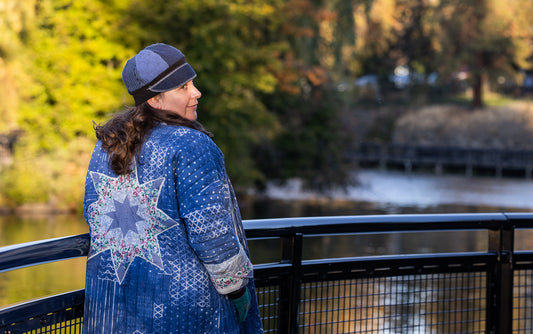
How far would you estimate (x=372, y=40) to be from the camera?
53781 millimetres

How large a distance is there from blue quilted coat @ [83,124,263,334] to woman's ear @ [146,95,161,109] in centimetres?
10

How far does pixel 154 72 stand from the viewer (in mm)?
2545

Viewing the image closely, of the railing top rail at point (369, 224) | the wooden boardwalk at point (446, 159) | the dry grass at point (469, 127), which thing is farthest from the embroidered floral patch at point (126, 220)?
the dry grass at point (469, 127)

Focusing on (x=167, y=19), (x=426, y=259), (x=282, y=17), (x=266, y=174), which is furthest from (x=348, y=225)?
(x=266, y=174)

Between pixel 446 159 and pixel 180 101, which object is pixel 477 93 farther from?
pixel 180 101

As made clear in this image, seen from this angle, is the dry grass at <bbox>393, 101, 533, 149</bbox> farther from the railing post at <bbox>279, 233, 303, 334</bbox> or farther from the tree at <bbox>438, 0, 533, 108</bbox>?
the railing post at <bbox>279, 233, 303, 334</bbox>

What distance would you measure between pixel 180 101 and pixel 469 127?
4746cm

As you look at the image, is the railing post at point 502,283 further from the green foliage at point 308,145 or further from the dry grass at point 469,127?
the dry grass at point 469,127

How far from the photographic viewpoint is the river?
14.1 metres

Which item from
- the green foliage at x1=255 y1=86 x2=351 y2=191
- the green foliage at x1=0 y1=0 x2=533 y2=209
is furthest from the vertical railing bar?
the green foliage at x1=255 y1=86 x2=351 y2=191

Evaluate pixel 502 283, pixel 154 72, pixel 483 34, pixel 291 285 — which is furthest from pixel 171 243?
pixel 483 34

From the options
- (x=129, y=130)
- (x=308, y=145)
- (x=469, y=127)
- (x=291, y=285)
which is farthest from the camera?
(x=469, y=127)

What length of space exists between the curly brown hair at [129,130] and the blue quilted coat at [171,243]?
3 cm

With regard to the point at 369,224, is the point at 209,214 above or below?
above
